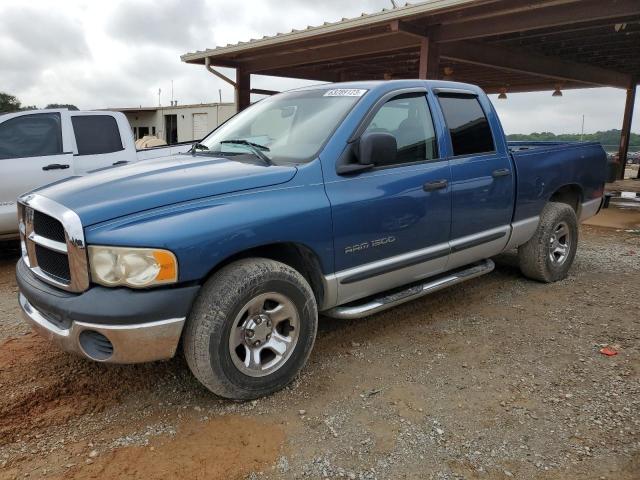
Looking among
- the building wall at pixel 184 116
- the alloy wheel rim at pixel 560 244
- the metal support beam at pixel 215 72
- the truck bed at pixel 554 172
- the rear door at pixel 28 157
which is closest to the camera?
the truck bed at pixel 554 172

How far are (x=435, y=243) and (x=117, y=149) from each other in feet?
16.4

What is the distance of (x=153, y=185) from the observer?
2861 mm

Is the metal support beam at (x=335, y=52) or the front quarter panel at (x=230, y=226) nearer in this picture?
the front quarter panel at (x=230, y=226)

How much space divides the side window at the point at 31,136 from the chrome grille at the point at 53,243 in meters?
3.57

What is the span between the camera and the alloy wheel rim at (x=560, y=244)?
5289mm

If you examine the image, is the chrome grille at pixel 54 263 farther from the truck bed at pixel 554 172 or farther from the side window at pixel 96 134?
the side window at pixel 96 134

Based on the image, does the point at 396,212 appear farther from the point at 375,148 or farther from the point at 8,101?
the point at 8,101

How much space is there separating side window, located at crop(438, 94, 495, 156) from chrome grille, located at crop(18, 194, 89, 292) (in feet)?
9.34

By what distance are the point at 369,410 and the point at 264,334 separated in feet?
2.43

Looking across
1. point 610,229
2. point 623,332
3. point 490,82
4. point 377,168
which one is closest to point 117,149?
point 377,168

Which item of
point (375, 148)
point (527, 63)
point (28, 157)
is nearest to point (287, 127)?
point (375, 148)

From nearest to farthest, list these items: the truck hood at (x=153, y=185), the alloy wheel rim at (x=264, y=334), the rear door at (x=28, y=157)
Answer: the truck hood at (x=153, y=185), the alloy wheel rim at (x=264, y=334), the rear door at (x=28, y=157)

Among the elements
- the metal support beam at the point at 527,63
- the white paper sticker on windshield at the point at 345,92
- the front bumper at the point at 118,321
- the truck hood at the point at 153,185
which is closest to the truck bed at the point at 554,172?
the white paper sticker on windshield at the point at 345,92

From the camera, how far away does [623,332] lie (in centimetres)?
409
